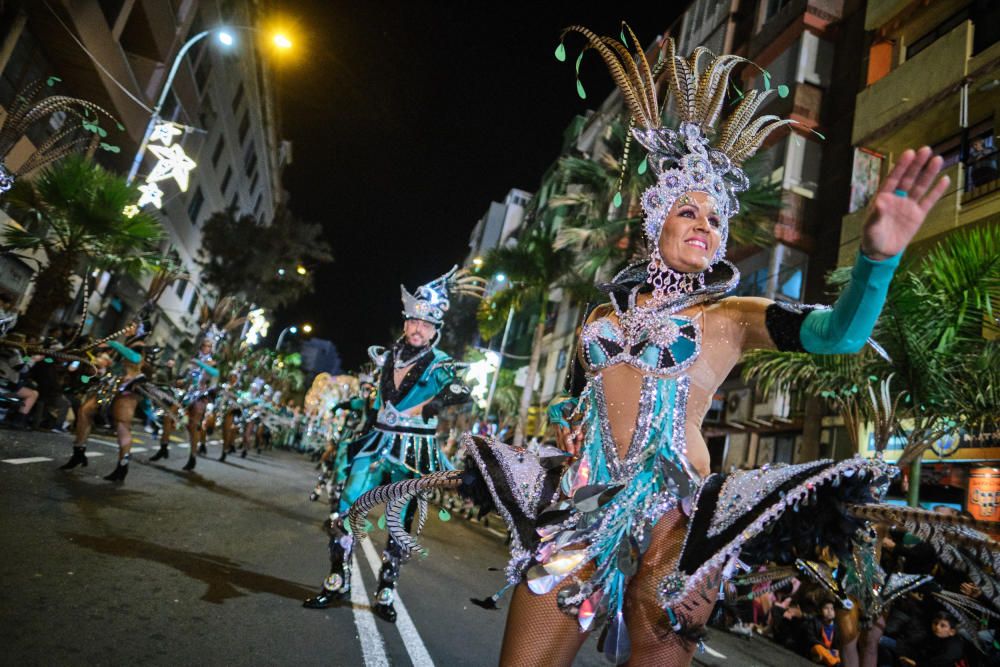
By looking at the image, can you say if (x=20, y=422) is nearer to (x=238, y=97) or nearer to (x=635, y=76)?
(x=635, y=76)

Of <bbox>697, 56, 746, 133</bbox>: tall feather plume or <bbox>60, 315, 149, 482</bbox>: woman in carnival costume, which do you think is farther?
<bbox>60, 315, 149, 482</bbox>: woman in carnival costume

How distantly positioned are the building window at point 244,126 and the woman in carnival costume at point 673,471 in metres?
41.5

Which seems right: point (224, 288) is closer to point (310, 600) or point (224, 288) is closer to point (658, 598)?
point (310, 600)

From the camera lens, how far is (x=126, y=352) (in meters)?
8.34

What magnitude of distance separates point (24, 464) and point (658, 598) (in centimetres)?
836

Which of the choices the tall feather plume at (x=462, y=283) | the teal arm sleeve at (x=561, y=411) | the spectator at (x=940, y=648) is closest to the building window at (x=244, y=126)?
the tall feather plume at (x=462, y=283)

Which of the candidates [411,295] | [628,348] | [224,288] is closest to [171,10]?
[224,288]

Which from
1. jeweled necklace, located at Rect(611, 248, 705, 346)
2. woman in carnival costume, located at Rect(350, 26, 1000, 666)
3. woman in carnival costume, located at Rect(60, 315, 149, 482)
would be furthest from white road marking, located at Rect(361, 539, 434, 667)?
woman in carnival costume, located at Rect(60, 315, 149, 482)

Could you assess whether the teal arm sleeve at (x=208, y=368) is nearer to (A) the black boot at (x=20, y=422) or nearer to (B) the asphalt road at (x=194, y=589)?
(B) the asphalt road at (x=194, y=589)

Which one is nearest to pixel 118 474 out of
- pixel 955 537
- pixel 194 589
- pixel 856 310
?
pixel 194 589

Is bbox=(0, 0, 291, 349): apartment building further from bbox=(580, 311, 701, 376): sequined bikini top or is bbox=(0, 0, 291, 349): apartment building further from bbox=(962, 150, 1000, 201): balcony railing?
bbox=(962, 150, 1000, 201): balcony railing

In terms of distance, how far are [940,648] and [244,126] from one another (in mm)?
42297

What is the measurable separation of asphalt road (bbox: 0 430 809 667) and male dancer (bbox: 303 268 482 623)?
31cm

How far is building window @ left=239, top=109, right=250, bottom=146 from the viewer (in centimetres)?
3951
